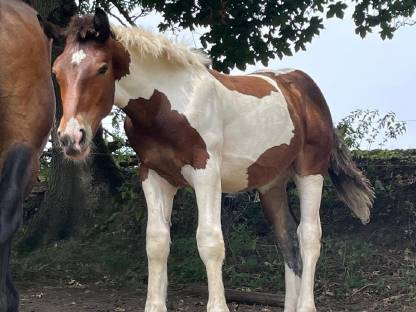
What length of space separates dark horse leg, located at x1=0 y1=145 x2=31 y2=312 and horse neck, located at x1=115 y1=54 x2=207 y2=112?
915 millimetres

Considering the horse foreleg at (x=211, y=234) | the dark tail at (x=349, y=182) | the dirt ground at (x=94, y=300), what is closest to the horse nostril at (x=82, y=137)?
the horse foreleg at (x=211, y=234)

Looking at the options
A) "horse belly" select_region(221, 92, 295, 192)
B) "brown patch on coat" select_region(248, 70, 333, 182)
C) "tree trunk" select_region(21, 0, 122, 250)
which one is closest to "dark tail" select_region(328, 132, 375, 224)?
"brown patch on coat" select_region(248, 70, 333, 182)

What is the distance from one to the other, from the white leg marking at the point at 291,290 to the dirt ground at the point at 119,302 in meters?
0.95

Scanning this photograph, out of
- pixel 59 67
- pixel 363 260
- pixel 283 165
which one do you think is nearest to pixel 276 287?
pixel 363 260

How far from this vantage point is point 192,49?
500cm

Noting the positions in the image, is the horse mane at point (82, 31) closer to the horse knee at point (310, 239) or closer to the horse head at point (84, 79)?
the horse head at point (84, 79)

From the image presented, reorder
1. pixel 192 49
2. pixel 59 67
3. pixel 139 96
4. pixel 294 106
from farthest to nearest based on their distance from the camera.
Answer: pixel 294 106 → pixel 192 49 → pixel 139 96 → pixel 59 67

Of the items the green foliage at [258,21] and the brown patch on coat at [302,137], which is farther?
the green foliage at [258,21]

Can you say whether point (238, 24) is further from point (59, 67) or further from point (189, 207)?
point (59, 67)

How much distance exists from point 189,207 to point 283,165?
336 cm

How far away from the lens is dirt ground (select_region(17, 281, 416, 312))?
21.3ft

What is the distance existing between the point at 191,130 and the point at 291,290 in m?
1.73

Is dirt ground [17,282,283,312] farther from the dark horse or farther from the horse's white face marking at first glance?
the horse's white face marking

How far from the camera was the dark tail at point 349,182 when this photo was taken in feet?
19.8
